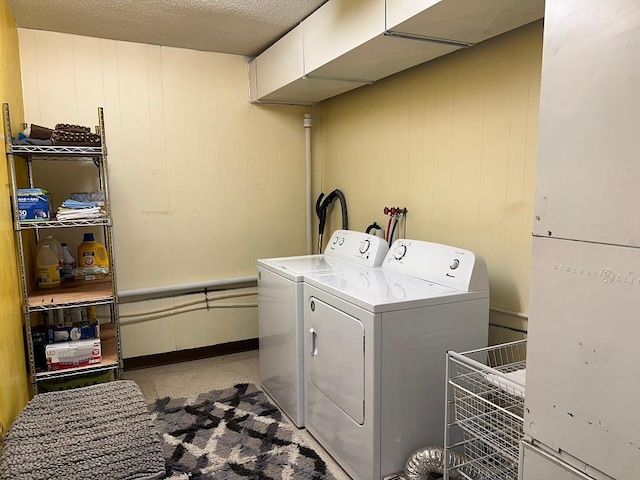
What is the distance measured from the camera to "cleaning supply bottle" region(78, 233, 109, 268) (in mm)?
2773

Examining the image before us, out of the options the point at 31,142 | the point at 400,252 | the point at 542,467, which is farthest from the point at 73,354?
the point at 542,467

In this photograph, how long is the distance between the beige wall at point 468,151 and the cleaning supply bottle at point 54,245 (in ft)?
6.54

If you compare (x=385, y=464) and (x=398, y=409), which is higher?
(x=398, y=409)

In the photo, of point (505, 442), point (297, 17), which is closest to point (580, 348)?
point (505, 442)

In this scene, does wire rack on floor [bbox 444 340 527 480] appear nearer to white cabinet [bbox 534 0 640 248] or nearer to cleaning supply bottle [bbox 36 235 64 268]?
white cabinet [bbox 534 0 640 248]

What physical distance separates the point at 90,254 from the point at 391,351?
6.51 feet

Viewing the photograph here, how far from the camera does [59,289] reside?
262 cm

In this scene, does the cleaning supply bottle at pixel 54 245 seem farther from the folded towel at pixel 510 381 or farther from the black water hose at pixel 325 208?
the folded towel at pixel 510 381

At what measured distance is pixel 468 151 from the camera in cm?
231

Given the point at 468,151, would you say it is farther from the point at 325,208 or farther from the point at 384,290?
the point at 325,208

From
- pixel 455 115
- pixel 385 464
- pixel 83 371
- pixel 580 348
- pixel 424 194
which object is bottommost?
pixel 385 464

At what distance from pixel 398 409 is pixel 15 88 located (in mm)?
2676

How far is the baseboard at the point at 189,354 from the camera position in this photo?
3336 mm

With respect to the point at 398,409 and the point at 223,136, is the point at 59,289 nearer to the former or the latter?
the point at 223,136
